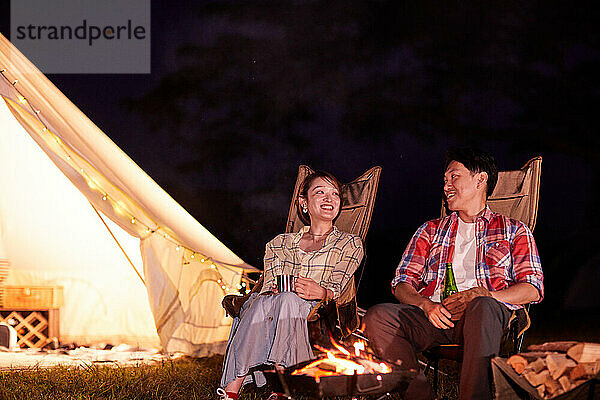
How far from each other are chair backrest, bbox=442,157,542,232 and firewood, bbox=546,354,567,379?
978 mm

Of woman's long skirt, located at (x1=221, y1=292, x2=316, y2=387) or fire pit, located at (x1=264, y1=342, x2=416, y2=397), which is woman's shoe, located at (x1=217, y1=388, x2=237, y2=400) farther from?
fire pit, located at (x1=264, y1=342, x2=416, y2=397)

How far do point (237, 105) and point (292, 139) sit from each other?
874 mm

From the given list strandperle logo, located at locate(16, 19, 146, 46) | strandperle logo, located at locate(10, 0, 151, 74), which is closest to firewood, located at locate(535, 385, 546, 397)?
strandperle logo, located at locate(10, 0, 151, 74)

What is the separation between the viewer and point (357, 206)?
3098 mm

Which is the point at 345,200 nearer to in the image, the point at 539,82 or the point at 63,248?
the point at 63,248

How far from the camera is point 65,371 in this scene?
10.9ft

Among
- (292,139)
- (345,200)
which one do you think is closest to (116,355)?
(345,200)

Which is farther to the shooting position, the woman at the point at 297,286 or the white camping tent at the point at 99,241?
the white camping tent at the point at 99,241

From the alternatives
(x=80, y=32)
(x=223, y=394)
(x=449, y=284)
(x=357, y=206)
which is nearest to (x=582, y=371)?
(x=449, y=284)

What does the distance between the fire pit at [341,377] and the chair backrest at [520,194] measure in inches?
43.4

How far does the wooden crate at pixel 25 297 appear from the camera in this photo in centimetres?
410

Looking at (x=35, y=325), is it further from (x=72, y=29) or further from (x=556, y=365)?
(x=556, y=365)

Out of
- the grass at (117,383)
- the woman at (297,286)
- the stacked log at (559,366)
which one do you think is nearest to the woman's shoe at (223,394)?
the woman at (297,286)

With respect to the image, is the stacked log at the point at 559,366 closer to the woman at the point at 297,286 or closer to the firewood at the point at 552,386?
the firewood at the point at 552,386
